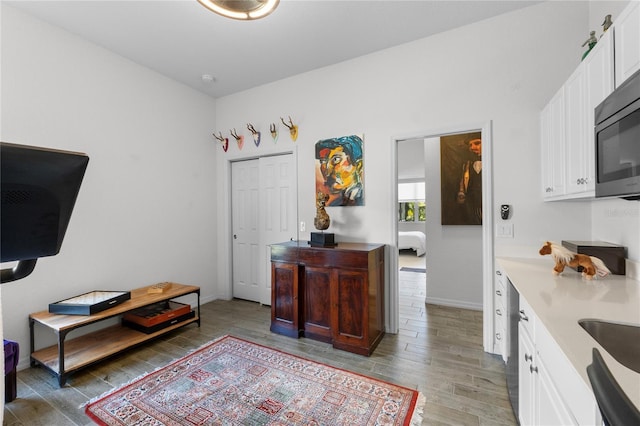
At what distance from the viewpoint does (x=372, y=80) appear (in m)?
3.16

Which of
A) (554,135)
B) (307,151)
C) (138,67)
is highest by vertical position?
(138,67)

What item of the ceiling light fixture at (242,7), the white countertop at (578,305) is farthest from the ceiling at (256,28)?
the white countertop at (578,305)

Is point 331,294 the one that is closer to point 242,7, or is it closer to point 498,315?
point 498,315

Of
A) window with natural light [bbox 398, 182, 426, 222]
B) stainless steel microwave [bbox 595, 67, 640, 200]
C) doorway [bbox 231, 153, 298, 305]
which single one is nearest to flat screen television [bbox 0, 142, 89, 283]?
stainless steel microwave [bbox 595, 67, 640, 200]

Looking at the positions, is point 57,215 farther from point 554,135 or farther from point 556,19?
point 556,19

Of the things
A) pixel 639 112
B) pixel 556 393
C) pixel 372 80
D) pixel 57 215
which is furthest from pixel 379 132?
pixel 57 215

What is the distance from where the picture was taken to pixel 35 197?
62 centimetres

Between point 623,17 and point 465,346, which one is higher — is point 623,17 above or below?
above

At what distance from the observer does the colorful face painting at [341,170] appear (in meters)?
3.22

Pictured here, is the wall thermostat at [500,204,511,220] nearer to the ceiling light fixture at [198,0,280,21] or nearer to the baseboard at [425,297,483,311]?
the baseboard at [425,297,483,311]

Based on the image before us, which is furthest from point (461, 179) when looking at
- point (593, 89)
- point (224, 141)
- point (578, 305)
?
point (224, 141)

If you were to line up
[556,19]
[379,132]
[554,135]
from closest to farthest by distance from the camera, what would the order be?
[554,135] < [556,19] < [379,132]

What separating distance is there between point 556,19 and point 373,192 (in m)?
2.14

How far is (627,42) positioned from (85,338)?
14.7 feet
